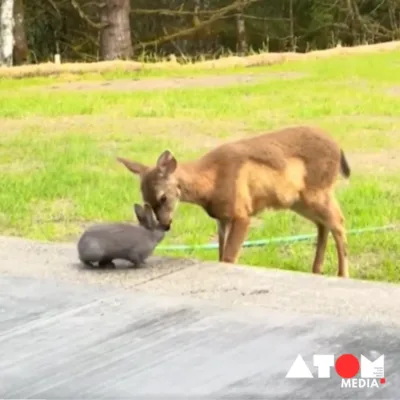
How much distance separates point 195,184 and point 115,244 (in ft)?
2.84

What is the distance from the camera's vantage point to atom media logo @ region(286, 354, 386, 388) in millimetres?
3646

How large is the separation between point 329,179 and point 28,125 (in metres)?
7.17

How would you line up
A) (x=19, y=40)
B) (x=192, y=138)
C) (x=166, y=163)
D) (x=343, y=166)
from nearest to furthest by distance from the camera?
1. (x=166, y=163)
2. (x=343, y=166)
3. (x=192, y=138)
4. (x=19, y=40)

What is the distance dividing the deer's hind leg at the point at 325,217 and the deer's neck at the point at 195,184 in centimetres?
65

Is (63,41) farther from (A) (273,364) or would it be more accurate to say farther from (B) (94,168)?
(A) (273,364)

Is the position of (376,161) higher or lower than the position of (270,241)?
higher

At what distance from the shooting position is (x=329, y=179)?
6598mm

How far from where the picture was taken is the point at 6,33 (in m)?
21.9

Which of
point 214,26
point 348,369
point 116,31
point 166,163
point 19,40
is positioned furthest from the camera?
point 214,26

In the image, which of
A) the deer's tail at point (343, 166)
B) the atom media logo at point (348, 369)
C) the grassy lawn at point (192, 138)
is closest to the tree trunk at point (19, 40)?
the grassy lawn at point (192, 138)

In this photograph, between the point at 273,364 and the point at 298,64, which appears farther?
the point at 298,64

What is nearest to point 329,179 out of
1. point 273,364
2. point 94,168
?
point 273,364

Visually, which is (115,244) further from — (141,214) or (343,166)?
(343,166)

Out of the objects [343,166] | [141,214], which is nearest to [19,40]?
[343,166]
